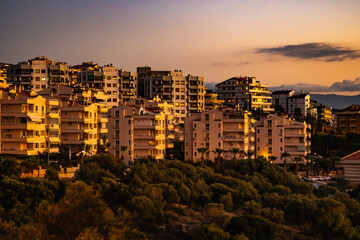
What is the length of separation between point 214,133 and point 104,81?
41.6 m

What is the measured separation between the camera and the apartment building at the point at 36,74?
125812mm

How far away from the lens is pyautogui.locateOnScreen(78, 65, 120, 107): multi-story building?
132 meters

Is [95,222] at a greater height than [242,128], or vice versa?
Answer: [242,128]

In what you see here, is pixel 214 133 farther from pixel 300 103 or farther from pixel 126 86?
pixel 300 103

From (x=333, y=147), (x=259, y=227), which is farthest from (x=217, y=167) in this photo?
(x=333, y=147)

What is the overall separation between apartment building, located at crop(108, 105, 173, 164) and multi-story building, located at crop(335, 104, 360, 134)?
72.0 meters

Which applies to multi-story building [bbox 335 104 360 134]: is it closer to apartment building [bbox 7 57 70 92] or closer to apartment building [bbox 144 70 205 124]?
apartment building [bbox 144 70 205 124]

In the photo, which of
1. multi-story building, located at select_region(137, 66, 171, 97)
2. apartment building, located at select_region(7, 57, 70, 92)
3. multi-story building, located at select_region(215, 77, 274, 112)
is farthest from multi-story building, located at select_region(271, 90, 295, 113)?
apartment building, located at select_region(7, 57, 70, 92)

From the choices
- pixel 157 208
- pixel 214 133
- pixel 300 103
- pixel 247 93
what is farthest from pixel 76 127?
pixel 300 103

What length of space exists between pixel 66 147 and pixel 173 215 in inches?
1081

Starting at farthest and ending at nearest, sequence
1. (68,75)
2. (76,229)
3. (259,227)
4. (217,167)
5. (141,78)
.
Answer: (141,78) < (68,75) < (217,167) < (259,227) < (76,229)

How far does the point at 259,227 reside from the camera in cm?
5309

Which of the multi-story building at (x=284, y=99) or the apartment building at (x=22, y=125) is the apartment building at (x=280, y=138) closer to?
the apartment building at (x=22, y=125)

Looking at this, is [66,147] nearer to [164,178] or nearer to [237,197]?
[164,178]
